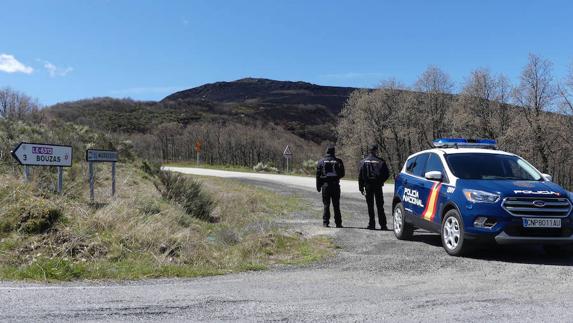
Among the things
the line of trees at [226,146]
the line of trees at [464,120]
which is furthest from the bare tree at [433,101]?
the line of trees at [226,146]

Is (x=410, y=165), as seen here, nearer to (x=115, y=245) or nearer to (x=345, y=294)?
(x=345, y=294)

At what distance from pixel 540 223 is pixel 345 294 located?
3352 mm

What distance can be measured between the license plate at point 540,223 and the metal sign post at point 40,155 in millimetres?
8482

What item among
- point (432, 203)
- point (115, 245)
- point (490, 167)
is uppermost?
point (490, 167)

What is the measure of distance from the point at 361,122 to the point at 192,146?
48.1 metres

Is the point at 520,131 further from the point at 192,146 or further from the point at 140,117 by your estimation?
the point at 140,117

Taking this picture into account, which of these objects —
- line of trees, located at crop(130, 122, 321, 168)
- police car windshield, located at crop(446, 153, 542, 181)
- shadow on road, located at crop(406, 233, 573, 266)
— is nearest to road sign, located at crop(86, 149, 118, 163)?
police car windshield, located at crop(446, 153, 542, 181)

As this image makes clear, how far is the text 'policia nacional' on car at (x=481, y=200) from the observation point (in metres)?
7.26

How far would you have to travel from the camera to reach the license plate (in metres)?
7.22

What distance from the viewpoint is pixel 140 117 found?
14062cm

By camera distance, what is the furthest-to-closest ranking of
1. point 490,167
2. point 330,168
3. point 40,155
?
point 330,168, point 40,155, point 490,167

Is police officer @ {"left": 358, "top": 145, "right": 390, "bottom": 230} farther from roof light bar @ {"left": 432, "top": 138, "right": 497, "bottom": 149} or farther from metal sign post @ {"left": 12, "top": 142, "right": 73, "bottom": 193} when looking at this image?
metal sign post @ {"left": 12, "top": 142, "right": 73, "bottom": 193}

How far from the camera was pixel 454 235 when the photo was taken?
791 cm

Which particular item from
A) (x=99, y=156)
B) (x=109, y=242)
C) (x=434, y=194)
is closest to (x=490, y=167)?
(x=434, y=194)
